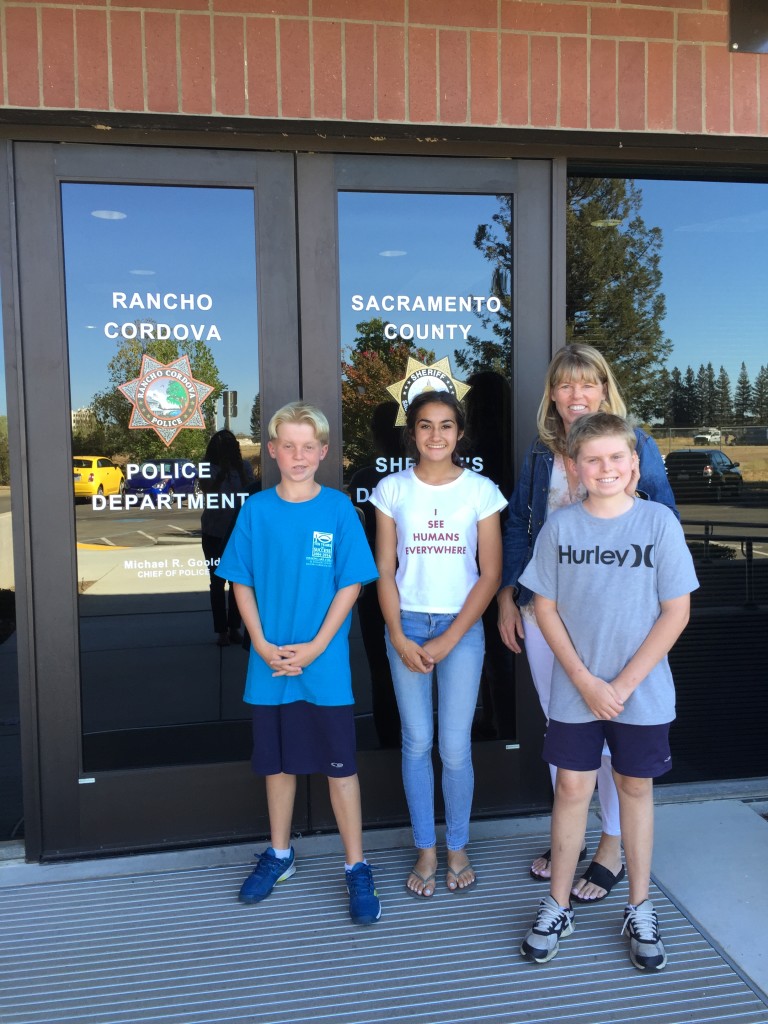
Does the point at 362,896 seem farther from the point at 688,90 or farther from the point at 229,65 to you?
the point at 688,90

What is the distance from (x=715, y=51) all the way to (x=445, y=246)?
125 cm

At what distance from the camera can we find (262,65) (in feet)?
9.78

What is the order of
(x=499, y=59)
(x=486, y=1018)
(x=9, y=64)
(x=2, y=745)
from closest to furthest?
(x=486, y=1018)
(x=9, y=64)
(x=499, y=59)
(x=2, y=745)

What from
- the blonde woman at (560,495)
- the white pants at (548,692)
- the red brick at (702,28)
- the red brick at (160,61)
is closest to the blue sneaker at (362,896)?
the blonde woman at (560,495)

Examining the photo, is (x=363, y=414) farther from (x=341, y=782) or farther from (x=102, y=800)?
(x=102, y=800)

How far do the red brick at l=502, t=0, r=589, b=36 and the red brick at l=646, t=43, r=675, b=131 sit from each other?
0.30 m

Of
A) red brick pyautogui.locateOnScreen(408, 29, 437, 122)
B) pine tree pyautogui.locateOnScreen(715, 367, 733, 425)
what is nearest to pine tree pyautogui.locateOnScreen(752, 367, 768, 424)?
pine tree pyautogui.locateOnScreen(715, 367, 733, 425)

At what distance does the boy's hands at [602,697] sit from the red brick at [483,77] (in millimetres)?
2050

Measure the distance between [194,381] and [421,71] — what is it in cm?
141

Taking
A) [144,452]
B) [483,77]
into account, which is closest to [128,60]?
[483,77]

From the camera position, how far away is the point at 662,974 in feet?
8.14

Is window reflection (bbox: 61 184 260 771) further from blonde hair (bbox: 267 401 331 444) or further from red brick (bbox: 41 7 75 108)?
blonde hair (bbox: 267 401 331 444)

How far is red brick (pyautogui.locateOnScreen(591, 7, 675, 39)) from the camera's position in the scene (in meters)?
3.15

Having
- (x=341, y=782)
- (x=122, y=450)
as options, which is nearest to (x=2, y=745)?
(x=122, y=450)
